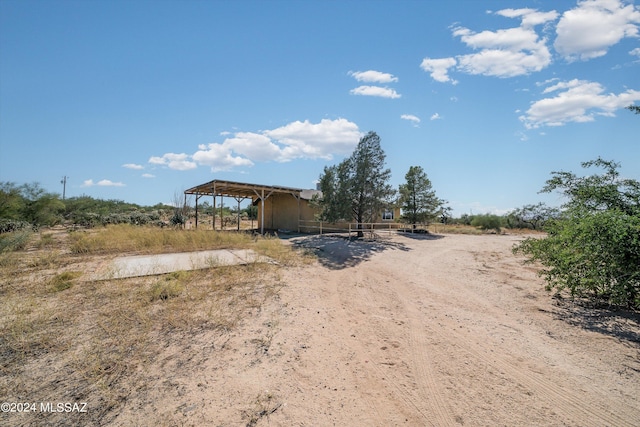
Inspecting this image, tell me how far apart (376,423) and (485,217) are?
110 feet

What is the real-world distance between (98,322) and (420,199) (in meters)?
20.8

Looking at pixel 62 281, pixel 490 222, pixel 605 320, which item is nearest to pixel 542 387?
pixel 605 320

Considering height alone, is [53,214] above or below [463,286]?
above

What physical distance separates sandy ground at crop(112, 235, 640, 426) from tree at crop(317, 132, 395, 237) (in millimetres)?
9881

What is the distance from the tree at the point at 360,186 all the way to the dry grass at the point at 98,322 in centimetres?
844

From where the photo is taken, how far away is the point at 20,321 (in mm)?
4715

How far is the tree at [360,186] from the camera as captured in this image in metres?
16.2

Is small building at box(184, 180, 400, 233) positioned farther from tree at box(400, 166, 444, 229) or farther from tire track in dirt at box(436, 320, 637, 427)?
tire track in dirt at box(436, 320, 637, 427)

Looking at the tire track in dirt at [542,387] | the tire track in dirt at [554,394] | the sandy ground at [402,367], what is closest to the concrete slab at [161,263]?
the sandy ground at [402,367]

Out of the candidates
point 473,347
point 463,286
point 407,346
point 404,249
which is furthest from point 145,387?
point 404,249

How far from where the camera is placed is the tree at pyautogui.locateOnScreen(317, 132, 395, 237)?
16.2 metres

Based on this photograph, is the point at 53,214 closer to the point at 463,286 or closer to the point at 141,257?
the point at 141,257

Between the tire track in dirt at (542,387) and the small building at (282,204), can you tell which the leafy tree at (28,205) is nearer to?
the small building at (282,204)

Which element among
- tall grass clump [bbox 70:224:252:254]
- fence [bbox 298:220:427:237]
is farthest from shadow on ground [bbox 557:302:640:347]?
fence [bbox 298:220:427:237]
